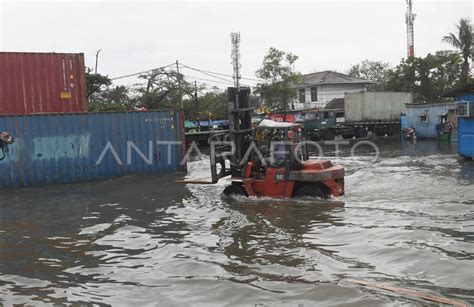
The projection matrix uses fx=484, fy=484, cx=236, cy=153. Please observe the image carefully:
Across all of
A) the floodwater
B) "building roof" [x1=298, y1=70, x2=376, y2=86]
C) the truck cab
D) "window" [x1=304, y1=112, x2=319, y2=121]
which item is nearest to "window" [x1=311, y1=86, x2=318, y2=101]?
"building roof" [x1=298, y1=70, x2=376, y2=86]

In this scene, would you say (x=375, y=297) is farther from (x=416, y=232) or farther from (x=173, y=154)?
(x=173, y=154)

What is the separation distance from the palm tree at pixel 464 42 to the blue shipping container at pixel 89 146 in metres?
30.0

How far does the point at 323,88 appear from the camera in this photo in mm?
49469

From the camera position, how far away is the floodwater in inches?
200

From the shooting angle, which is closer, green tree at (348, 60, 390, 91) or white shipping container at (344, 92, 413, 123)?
white shipping container at (344, 92, 413, 123)

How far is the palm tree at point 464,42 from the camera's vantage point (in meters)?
37.9

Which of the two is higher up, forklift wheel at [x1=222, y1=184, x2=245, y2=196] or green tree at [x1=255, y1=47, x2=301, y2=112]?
green tree at [x1=255, y1=47, x2=301, y2=112]

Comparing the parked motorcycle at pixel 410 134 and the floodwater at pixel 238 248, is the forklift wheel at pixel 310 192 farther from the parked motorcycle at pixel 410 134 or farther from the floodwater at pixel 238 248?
the parked motorcycle at pixel 410 134

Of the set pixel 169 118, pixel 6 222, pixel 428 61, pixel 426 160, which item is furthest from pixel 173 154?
pixel 428 61

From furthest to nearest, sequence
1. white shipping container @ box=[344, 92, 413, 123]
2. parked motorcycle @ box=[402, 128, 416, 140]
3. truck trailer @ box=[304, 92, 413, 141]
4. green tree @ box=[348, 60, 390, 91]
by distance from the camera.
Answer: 1. green tree @ box=[348, 60, 390, 91]
2. white shipping container @ box=[344, 92, 413, 123]
3. truck trailer @ box=[304, 92, 413, 141]
4. parked motorcycle @ box=[402, 128, 416, 140]

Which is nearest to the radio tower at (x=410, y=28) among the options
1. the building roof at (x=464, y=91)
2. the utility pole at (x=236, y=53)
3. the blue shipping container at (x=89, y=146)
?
the utility pole at (x=236, y=53)

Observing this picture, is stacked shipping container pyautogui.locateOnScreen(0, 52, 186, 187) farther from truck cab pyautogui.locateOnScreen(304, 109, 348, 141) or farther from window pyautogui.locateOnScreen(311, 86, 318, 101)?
window pyautogui.locateOnScreen(311, 86, 318, 101)

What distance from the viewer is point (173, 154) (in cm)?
1653

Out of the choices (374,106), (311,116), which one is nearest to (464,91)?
(311,116)
